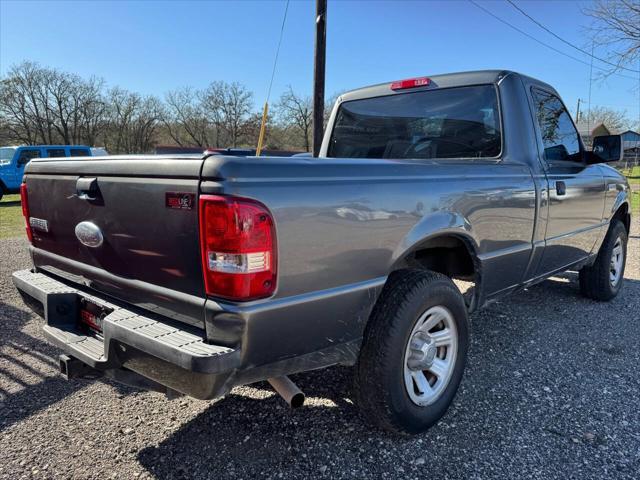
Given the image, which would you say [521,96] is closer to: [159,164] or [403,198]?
[403,198]

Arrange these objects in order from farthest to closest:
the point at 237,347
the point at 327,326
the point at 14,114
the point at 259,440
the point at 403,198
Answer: the point at 14,114 → the point at 259,440 → the point at 403,198 → the point at 327,326 → the point at 237,347

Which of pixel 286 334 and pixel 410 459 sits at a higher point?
pixel 286 334

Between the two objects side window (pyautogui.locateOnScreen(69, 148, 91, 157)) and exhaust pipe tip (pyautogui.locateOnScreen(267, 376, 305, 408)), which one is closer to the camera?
exhaust pipe tip (pyautogui.locateOnScreen(267, 376, 305, 408))

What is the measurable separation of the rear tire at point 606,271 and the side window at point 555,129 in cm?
124

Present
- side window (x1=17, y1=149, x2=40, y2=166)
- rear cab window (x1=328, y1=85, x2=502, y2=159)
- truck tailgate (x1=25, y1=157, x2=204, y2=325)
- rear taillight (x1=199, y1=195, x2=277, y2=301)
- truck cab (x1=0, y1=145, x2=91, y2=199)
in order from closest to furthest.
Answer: rear taillight (x1=199, y1=195, x2=277, y2=301)
truck tailgate (x1=25, y1=157, x2=204, y2=325)
rear cab window (x1=328, y1=85, x2=502, y2=159)
truck cab (x1=0, y1=145, x2=91, y2=199)
side window (x1=17, y1=149, x2=40, y2=166)

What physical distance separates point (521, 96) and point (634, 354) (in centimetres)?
223

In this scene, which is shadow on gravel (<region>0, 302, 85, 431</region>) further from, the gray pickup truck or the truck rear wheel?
the truck rear wheel

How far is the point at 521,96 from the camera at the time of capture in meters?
3.31

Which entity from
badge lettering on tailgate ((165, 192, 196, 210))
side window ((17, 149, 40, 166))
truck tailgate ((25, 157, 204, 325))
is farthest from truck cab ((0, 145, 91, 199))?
badge lettering on tailgate ((165, 192, 196, 210))

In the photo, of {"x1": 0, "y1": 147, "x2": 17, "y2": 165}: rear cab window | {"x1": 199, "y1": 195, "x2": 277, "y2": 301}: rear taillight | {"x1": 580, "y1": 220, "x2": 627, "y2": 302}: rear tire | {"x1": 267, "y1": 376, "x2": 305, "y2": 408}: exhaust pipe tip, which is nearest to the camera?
{"x1": 199, "y1": 195, "x2": 277, "y2": 301}: rear taillight

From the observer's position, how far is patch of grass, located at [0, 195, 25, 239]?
376 inches

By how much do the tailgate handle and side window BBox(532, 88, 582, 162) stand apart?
3.11m

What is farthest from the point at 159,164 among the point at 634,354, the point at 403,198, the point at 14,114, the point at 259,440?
the point at 14,114

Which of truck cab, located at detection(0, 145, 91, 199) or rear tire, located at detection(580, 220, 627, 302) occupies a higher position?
truck cab, located at detection(0, 145, 91, 199)
